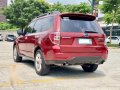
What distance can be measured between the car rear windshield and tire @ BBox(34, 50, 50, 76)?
1050 mm

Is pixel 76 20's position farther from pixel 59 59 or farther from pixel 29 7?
pixel 29 7

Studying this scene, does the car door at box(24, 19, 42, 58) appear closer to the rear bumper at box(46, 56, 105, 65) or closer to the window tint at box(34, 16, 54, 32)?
the window tint at box(34, 16, 54, 32)

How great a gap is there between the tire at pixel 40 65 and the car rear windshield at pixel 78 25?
3.44 feet

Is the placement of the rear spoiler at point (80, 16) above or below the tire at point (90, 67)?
above

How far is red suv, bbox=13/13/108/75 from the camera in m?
9.38

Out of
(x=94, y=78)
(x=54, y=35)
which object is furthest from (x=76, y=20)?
(x=94, y=78)

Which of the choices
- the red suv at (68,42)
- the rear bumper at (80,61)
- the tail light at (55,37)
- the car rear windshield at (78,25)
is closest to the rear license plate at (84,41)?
the red suv at (68,42)

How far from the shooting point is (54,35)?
9.43 metres

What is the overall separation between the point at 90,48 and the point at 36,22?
7.76 ft

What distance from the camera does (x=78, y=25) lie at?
9.83 metres

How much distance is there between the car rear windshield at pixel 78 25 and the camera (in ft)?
31.6

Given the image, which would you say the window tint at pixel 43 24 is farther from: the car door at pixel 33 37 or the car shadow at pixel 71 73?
the car shadow at pixel 71 73

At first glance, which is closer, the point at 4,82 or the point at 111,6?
the point at 4,82

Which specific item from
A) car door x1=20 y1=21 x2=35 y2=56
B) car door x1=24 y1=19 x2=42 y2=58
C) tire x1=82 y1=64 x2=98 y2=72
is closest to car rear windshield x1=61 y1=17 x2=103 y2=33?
car door x1=24 y1=19 x2=42 y2=58
